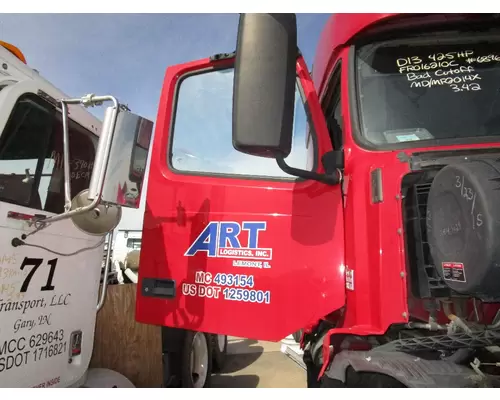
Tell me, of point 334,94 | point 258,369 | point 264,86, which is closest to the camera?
point 264,86

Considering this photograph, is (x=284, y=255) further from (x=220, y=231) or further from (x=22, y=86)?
(x=22, y=86)

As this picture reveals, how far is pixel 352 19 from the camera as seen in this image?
2.07 metres

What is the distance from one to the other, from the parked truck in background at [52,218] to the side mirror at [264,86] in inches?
20.7

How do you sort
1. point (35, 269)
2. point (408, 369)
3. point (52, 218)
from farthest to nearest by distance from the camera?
1. point (35, 269)
2. point (52, 218)
3. point (408, 369)

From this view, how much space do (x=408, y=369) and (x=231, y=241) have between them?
3.23ft

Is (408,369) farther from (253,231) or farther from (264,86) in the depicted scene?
(264,86)

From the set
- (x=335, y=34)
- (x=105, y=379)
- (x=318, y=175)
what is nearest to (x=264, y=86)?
(x=318, y=175)

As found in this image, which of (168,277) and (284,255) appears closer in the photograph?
(284,255)

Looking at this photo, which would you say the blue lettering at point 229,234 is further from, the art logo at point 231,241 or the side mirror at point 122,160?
the side mirror at point 122,160

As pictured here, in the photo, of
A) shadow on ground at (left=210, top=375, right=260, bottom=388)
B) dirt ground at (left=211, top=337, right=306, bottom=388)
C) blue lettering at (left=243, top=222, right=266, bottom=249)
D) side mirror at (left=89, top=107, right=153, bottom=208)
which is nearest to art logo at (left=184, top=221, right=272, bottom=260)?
blue lettering at (left=243, top=222, right=266, bottom=249)

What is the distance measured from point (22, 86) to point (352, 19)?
5.61 ft

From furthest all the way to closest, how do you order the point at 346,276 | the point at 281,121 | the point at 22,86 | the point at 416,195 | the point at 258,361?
1. the point at 258,361
2. the point at 22,86
3. the point at 346,276
4. the point at 416,195
5. the point at 281,121

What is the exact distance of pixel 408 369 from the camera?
1397 mm

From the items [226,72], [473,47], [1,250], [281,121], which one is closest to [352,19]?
[473,47]
